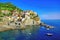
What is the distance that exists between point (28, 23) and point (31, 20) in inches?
191

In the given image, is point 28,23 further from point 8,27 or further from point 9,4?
point 9,4

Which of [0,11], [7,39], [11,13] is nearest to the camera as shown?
[7,39]

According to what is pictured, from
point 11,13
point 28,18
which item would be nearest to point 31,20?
point 28,18

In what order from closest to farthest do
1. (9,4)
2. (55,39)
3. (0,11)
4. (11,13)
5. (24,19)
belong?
(55,39), (24,19), (0,11), (11,13), (9,4)

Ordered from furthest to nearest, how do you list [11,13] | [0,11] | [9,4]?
[9,4] < [11,13] < [0,11]

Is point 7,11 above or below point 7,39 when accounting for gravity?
above

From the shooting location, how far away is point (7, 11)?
133875 millimetres

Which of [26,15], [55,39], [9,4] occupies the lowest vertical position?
[55,39]

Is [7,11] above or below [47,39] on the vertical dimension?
above

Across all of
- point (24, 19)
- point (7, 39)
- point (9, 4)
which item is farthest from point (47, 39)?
point (9, 4)

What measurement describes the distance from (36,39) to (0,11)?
71.1 m

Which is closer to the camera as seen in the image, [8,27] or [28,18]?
[8,27]

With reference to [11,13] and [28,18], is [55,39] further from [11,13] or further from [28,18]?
[11,13]

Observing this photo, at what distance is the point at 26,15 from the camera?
124 m
